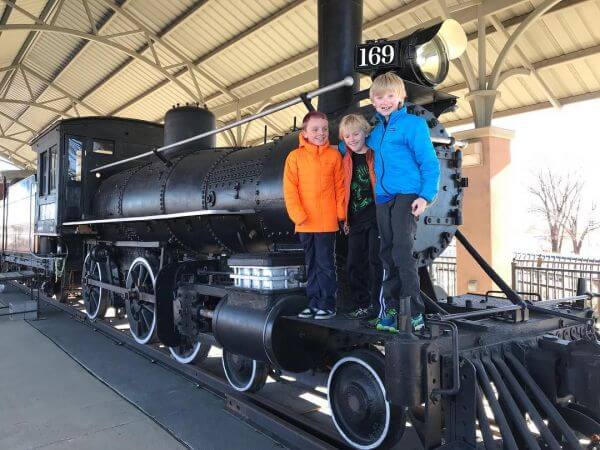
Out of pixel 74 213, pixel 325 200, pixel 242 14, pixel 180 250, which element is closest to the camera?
pixel 325 200

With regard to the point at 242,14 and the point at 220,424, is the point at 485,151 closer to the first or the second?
the point at 242,14

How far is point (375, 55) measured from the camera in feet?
9.93

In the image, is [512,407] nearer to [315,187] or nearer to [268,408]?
[315,187]

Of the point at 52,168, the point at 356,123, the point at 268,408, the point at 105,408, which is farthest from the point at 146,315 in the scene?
the point at 356,123

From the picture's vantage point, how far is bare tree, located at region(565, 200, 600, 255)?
100 feet

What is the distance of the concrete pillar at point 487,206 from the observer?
880 centimetres

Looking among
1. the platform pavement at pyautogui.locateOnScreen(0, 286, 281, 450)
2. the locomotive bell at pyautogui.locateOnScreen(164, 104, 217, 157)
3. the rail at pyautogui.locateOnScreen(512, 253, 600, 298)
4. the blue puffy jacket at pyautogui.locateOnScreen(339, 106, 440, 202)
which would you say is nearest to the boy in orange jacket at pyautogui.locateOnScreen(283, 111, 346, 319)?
the blue puffy jacket at pyautogui.locateOnScreen(339, 106, 440, 202)

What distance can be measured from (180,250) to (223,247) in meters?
0.82

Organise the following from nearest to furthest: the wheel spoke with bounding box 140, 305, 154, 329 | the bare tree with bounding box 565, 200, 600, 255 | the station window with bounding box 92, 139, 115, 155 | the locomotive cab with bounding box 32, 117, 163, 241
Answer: the wheel spoke with bounding box 140, 305, 154, 329 < the locomotive cab with bounding box 32, 117, 163, 241 < the station window with bounding box 92, 139, 115, 155 < the bare tree with bounding box 565, 200, 600, 255

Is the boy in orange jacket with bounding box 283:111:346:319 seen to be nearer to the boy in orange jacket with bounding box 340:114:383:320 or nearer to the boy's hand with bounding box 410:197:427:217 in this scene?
the boy in orange jacket with bounding box 340:114:383:320

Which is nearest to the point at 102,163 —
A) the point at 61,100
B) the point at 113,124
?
the point at 113,124

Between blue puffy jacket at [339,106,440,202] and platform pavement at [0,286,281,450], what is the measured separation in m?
1.86

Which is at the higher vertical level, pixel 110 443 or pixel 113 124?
pixel 113 124

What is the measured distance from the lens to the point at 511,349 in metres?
2.66
